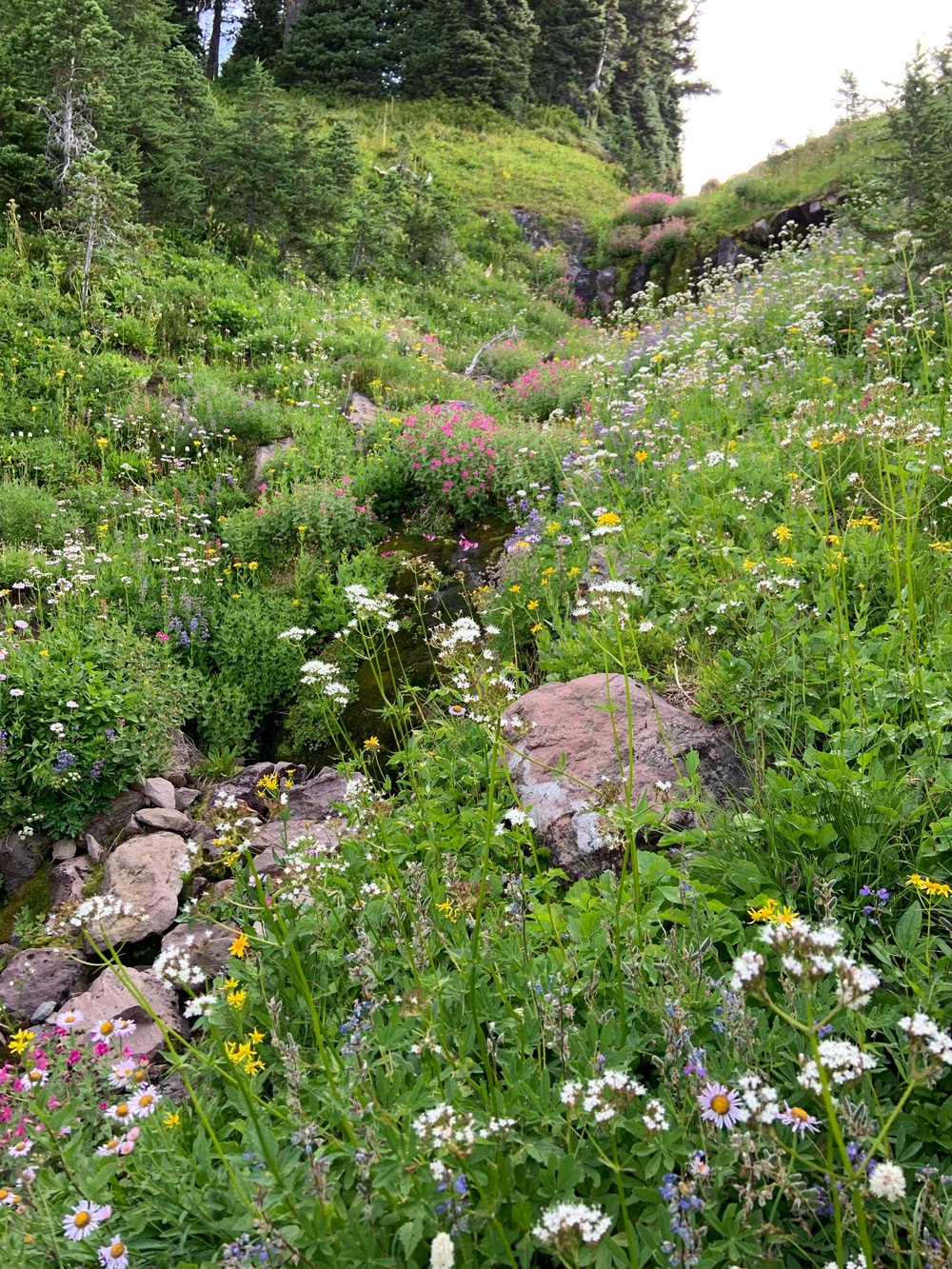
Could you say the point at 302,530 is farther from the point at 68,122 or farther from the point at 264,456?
the point at 68,122

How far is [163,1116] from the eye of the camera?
2035 mm

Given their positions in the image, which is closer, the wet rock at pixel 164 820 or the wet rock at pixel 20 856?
the wet rock at pixel 20 856

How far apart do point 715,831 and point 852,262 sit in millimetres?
8443

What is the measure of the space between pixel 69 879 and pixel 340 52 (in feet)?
116

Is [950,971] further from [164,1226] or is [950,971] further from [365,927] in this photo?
[164,1226]

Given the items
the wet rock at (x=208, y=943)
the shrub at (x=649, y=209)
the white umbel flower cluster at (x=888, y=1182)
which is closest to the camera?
the white umbel flower cluster at (x=888, y=1182)

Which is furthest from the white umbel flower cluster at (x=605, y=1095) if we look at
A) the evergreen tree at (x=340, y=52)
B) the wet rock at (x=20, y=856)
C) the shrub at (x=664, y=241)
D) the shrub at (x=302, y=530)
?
the evergreen tree at (x=340, y=52)

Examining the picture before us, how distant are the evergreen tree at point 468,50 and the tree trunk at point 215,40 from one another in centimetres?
889

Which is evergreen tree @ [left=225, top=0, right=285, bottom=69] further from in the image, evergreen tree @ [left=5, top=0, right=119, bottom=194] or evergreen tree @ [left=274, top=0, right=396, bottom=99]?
evergreen tree @ [left=5, top=0, right=119, bottom=194]

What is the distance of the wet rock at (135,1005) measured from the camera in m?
2.95

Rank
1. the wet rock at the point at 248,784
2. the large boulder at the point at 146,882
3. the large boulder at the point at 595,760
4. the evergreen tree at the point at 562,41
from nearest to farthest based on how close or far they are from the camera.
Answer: the large boulder at the point at 595,760 < the large boulder at the point at 146,882 < the wet rock at the point at 248,784 < the evergreen tree at the point at 562,41

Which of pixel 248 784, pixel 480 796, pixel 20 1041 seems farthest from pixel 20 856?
pixel 480 796

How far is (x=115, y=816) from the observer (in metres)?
4.45

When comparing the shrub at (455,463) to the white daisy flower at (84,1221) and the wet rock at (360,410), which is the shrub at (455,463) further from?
the white daisy flower at (84,1221)
